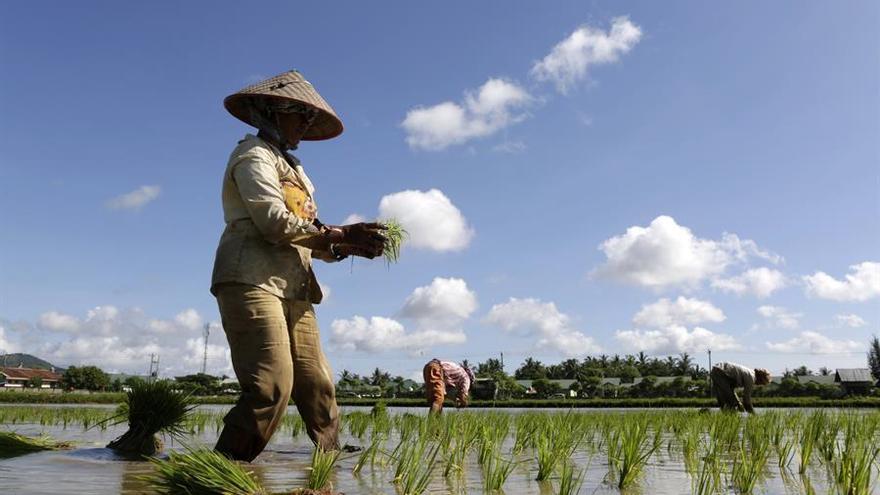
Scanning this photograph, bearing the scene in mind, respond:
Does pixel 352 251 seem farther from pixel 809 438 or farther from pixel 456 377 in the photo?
pixel 456 377

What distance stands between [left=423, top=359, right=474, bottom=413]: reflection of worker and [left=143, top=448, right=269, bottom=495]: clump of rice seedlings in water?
505cm

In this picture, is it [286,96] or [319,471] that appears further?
[286,96]

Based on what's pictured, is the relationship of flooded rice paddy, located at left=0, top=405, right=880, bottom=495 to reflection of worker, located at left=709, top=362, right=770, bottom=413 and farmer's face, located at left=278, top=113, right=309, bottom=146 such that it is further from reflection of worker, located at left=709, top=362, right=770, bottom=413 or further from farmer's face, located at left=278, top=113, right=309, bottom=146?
reflection of worker, located at left=709, top=362, right=770, bottom=413

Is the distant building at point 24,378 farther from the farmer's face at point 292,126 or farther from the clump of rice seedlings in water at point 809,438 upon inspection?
the clump of rice seedlings in water at point 809,438

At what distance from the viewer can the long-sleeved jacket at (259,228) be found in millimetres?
2611

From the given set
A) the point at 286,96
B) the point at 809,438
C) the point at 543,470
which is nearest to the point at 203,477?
the point at 543,470

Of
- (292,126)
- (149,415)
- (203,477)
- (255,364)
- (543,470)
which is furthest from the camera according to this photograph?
(149,415)

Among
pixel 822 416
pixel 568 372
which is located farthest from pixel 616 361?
pixel 822 416

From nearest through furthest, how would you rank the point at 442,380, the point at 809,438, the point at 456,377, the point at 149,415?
1. the point at 809,438
2. the point at 149,415
3. the point at 442,380
4. the point at 456,377

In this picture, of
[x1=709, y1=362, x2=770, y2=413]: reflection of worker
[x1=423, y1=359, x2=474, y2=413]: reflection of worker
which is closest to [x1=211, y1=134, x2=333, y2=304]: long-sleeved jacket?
[x1=423, y1=359, x2=474, y2=413]: reflection of worker

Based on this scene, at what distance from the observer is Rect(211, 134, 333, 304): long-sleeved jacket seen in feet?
8.57

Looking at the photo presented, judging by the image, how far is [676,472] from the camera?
273 centimetres

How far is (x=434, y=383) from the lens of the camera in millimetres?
7316

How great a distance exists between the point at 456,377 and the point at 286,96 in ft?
18.8
